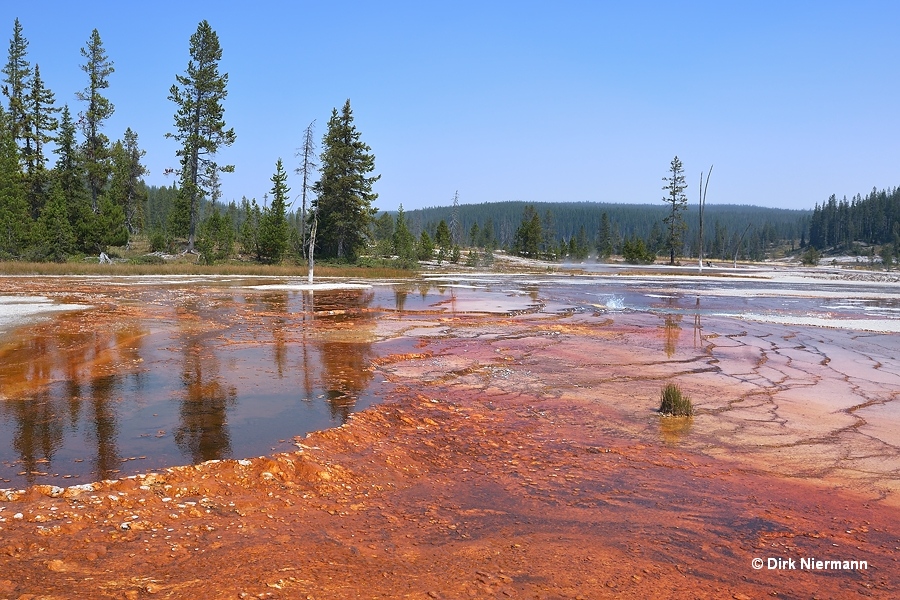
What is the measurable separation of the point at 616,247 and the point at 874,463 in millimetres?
129824

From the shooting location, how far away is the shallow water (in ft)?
21.2

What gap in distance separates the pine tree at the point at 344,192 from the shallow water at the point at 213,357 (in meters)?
28.3

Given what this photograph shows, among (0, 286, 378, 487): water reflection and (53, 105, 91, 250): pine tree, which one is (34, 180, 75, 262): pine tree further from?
(0, 286, 378, 487): water reflection

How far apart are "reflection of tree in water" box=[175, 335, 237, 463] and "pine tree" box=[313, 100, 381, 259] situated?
4357 centimetres

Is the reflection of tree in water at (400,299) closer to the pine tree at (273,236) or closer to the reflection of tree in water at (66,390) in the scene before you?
the reflection of tree in water at (66,390)

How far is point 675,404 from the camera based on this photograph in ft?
27.0

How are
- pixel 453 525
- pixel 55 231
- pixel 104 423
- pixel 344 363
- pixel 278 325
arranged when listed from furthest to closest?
pixel 55 231
pixel 278 325
pixel 344 363
pixel 104 423
pixel 453 525

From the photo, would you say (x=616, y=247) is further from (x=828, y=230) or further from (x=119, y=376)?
(x=119, y=376)

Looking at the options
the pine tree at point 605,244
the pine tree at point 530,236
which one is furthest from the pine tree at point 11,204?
the pine tree at point 605,244

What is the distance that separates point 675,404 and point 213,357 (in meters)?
8.63

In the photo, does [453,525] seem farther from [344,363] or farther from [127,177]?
[127,177]

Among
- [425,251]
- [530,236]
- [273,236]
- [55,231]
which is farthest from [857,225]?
[55,231]

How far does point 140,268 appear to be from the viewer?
1571 inches

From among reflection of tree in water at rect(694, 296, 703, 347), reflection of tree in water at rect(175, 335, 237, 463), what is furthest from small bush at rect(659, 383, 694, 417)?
reflection of tree in water at rect(694, 296, 703, 347)
